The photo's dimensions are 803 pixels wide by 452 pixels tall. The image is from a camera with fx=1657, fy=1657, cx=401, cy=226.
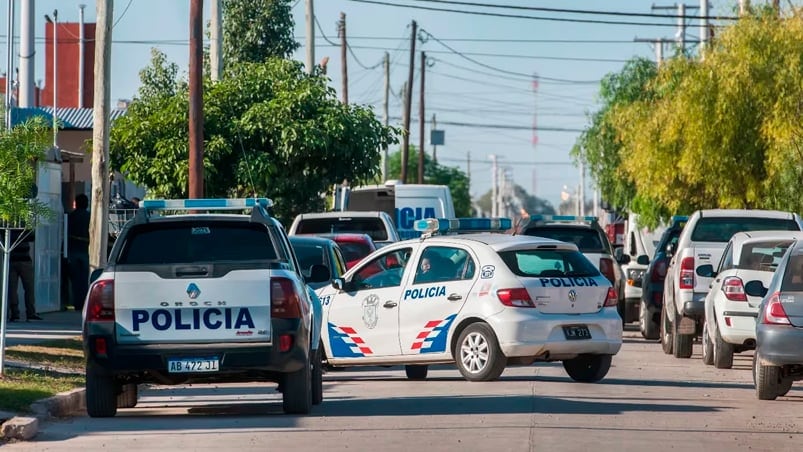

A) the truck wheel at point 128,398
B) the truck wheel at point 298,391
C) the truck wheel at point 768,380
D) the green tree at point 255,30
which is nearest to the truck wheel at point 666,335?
the truck wheel at point 768,380

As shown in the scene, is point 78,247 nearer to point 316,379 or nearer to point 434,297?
point 434,297

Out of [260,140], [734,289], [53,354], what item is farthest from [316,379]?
[260,140]

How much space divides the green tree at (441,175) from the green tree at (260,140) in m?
70.8

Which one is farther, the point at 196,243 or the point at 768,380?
the point at 768,380

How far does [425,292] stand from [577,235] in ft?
31.9

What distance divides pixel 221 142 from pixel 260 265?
64.4 feet

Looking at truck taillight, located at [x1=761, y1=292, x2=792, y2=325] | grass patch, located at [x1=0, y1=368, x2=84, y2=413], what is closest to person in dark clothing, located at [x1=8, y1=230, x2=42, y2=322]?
grass patch, located at [x1=0, y1=368, x2=84, y2=413]

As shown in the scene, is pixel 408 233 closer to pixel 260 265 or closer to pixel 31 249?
pixel 31 249

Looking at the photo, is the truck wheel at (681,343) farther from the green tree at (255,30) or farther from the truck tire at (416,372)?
the green tree at (255,30)

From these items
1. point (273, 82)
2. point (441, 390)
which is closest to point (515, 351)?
point (441, 390)

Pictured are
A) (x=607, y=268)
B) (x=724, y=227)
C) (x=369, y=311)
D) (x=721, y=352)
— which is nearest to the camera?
(x=369, y=311)

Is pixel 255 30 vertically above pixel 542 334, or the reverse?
pixel 255 30

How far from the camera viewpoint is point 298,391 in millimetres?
14062

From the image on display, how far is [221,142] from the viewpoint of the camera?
33125 mm
